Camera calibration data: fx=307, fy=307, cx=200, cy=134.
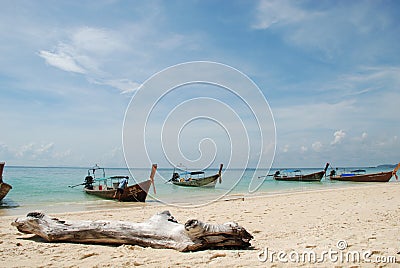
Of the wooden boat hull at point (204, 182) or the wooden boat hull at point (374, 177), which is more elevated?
the wooden boat hull at point (374, 177)

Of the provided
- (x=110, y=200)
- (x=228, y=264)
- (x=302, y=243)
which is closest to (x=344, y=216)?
(x=302, y=243)

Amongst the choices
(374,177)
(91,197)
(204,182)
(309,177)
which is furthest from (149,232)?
(309,177)

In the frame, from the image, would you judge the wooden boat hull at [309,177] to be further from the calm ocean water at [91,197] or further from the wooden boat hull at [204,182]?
the wooden boat hull at [204,182]

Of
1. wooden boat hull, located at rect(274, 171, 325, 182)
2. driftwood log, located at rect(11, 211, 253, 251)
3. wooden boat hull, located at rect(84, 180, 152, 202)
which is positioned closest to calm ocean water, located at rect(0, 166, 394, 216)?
wooden boat hull, located at rect(84, 180, 152, 202)

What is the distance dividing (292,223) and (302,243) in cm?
273

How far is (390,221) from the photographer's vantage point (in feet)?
24.1

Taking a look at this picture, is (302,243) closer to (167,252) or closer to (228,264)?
(228,264)

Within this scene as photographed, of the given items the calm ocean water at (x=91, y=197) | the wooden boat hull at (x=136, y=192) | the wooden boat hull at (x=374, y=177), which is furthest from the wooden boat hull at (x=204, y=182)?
the wooden boat hull at (x=374, y=177)

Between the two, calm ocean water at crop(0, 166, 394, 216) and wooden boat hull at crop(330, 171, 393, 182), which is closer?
calm ocean water at crop(0, 166, 394, 216)

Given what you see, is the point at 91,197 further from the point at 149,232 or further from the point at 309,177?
the point at 309,177

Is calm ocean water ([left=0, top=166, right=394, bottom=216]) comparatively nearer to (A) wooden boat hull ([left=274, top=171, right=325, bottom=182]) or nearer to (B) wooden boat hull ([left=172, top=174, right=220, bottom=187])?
(B) wooden boat hull ([left=172, top=174, right=220, bottom=187])

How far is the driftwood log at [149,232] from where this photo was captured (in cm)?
497

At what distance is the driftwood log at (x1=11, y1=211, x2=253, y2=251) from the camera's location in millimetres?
4969

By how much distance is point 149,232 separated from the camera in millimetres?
5480
